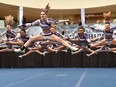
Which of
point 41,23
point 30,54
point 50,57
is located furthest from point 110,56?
point 41,23

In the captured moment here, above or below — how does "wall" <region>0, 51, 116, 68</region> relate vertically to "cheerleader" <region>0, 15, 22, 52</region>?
below

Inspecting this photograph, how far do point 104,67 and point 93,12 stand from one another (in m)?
18.4

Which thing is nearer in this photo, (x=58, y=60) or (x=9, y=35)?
(x=9, y=35)
